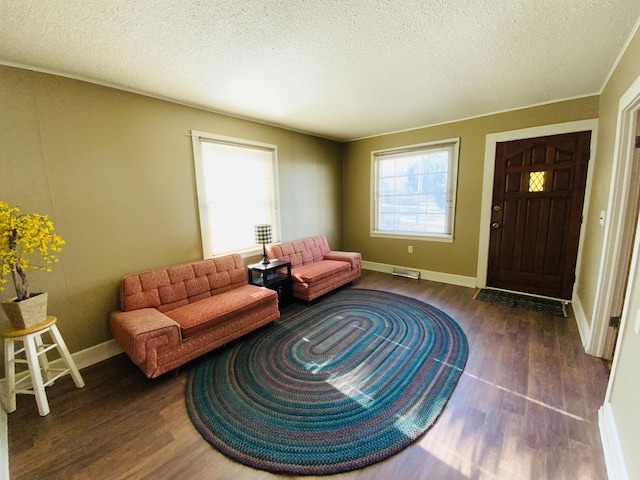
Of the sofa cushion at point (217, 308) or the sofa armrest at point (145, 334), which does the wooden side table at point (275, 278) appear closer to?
the sofa cushion at point (217, 308)

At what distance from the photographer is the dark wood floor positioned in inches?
54.6

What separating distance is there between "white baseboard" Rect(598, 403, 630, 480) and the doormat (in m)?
1.75

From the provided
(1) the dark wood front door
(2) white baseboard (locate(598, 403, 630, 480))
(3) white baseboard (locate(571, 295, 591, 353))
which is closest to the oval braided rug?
(2) white baseboard (locate(598, 403, 630, 480))

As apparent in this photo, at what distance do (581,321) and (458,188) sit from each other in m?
2.10

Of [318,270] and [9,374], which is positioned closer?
[9,374]

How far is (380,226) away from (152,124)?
12.2 feet

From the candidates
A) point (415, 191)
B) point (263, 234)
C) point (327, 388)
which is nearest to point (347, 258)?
point (263, 234)

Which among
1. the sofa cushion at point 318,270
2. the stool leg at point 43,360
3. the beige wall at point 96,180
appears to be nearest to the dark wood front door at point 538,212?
the sofa cushion at point 318,270

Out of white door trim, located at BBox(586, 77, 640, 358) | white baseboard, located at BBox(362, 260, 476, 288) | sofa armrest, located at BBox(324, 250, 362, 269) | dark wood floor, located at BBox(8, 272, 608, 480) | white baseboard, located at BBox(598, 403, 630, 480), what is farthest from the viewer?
sofa armrest, located at BBox(324, 250, 362, 269)

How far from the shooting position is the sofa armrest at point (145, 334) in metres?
1.94

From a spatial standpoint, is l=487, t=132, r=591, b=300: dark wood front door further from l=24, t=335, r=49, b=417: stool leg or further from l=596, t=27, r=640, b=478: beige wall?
l=24, t=335, r=49, b=417: stool leg

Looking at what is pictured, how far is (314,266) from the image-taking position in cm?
389

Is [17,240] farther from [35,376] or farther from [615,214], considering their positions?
[615,214]

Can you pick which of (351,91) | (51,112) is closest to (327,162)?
(351,91)
